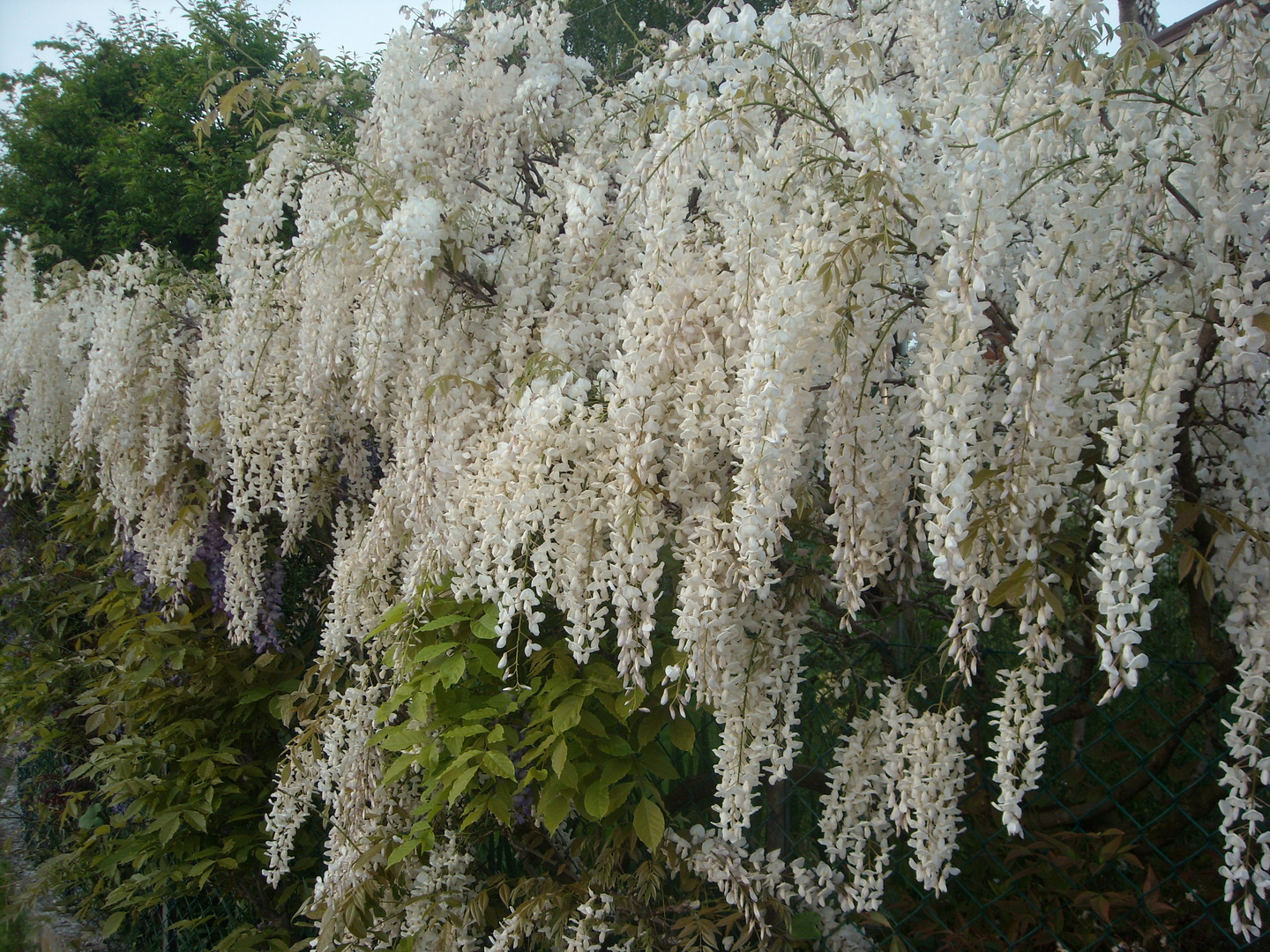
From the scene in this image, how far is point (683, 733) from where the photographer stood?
1.95 metres

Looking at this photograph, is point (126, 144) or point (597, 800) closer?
point (597, 800)

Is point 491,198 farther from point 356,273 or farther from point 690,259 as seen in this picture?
point 690,259

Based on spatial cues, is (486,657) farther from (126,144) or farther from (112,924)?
(126,144)

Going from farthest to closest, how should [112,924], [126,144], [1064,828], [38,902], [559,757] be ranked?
1. [126,144]
2. [38,902]
3. [112,924]
4. [1064,828]
5. [559,757]

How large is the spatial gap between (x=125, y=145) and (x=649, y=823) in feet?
20.8

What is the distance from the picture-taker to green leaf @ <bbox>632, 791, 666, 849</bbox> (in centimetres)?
191

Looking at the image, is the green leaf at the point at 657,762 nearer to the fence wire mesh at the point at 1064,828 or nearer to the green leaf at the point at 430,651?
the fence wire mesh at the point at 1064,828

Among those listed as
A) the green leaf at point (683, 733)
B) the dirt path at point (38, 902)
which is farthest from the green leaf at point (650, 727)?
the dirt path at point (38, 902)

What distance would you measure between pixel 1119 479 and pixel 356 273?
1963mm

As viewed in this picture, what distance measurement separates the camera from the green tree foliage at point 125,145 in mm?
5816

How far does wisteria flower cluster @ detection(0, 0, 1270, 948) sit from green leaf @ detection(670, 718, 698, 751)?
13 centimetres

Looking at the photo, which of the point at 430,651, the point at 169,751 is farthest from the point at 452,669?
the point at 169,751

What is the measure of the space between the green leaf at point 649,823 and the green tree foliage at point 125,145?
5189 millimetres

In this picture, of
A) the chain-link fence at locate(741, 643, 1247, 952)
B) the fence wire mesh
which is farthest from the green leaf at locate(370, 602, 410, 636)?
the chain-link fence at locate(741, 643, 1247, 952)
